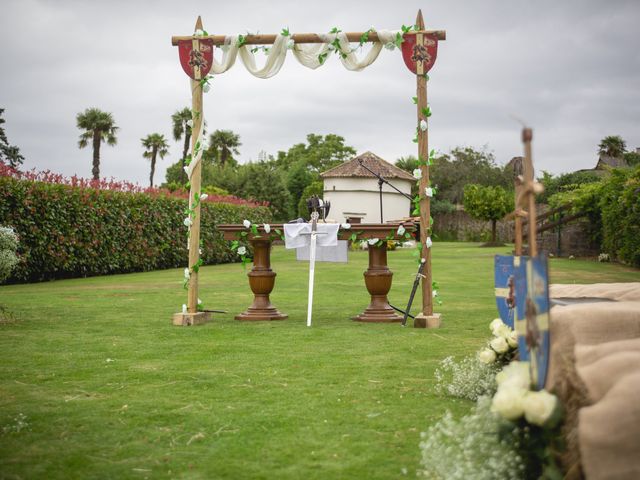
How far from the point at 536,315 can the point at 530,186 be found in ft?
1.81

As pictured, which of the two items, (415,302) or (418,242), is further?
(415,302)

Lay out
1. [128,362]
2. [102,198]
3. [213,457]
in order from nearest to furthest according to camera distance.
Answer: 1. [213,457]
2. [128,362]
3. [102,198]

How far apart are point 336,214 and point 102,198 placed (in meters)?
27.0

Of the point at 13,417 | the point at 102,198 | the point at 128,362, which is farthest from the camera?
the point at 102,198

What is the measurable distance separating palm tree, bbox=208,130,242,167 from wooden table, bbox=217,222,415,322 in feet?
198

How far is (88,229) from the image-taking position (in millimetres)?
18453

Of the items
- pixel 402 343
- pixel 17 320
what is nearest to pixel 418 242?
pixel 402 343

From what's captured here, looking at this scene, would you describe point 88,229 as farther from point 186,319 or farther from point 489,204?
point 489,204

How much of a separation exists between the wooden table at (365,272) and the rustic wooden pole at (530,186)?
6.25 meters

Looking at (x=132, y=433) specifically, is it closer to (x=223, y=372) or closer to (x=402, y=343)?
(x=223, y=372)

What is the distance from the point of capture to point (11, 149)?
51.7 meters

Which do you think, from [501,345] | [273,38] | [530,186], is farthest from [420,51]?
[530,186]

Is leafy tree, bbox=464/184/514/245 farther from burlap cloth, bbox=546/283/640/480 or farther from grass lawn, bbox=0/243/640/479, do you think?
burlap cloth, bbox=546/283/640/480

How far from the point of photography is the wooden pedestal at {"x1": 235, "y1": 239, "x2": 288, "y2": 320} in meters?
9.90
